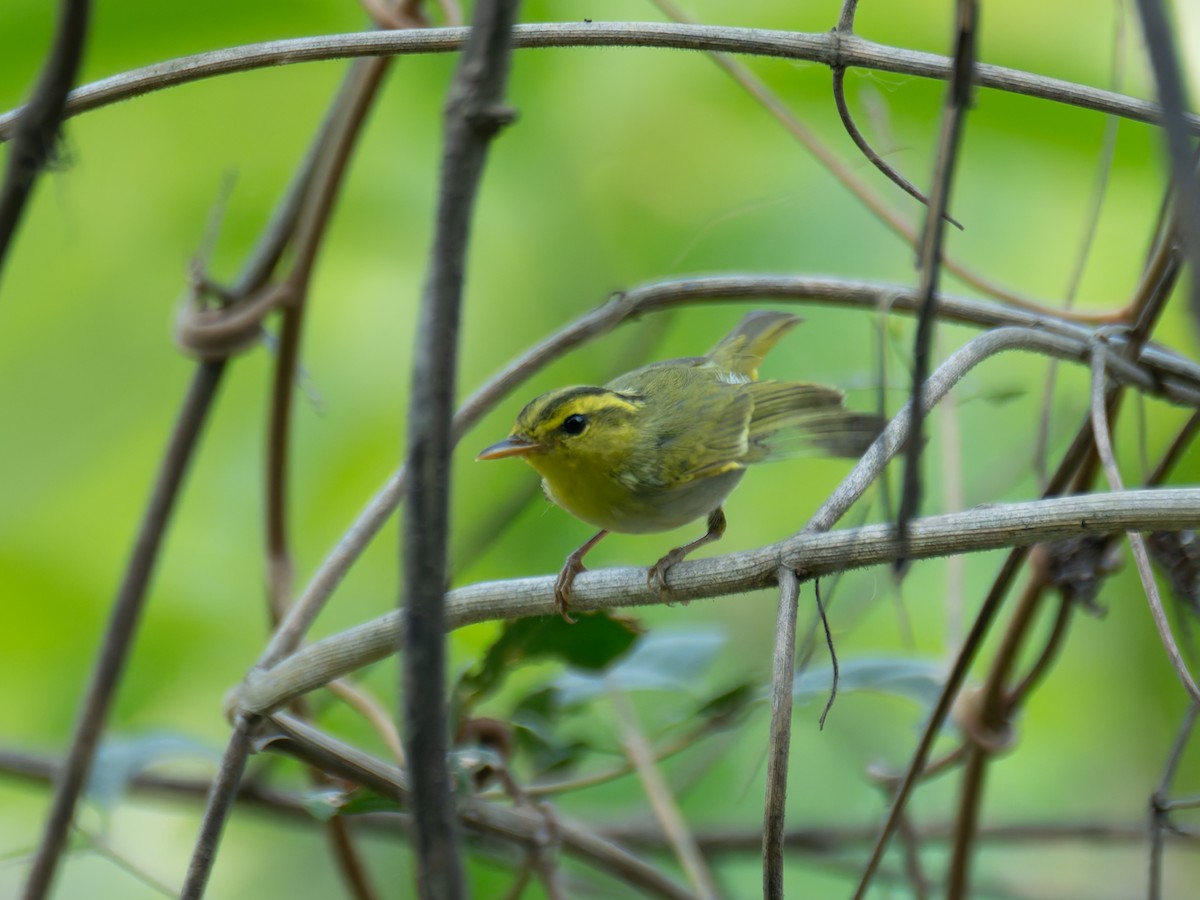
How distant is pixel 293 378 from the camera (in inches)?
62.7

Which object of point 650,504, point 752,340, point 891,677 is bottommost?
point 891,677

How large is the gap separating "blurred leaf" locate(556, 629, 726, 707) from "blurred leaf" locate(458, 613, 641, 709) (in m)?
0.17

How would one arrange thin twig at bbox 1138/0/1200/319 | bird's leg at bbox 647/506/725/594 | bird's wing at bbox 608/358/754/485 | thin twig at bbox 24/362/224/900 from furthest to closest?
1. bird's wing at bbox 608/358/754/485
2. thin twig at bbox 24/362/224/900
3. bird's leg at bbox 647/506/725/594
4. thin twig at bbox 1138/0/1200/319

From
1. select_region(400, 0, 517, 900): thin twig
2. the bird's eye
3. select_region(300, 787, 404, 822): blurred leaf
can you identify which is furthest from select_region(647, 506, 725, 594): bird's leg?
select_region(400, 0, 517, 900): thin twig

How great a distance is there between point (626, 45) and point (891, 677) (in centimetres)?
108

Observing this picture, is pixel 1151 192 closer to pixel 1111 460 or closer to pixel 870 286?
pixel 870 286

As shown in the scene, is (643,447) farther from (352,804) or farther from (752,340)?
(352,804)

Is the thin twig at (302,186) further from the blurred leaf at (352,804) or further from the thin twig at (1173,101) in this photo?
the thin twig at (1173,101)

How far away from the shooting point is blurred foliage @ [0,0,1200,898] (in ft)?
7.94

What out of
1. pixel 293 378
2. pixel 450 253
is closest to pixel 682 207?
pixel 293 378

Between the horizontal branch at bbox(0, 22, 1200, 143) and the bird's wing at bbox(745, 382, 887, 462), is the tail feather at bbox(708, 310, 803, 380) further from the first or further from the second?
the horizontal branch at bbox(0, 22, 1200, 143)

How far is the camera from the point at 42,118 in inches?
22.9

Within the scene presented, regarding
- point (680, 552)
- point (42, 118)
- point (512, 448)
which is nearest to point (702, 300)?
point (680, 552)

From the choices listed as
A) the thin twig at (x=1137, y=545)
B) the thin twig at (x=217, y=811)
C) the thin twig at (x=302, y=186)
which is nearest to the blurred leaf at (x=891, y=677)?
the thin twig at (x=1137, y=545)
